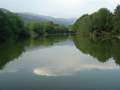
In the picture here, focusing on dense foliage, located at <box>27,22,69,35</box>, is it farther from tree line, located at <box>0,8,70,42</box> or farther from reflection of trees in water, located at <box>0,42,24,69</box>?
reflection of trees in water, located at <box>0,42,24,69</box>

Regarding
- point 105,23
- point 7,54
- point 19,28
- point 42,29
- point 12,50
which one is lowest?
point 7,54

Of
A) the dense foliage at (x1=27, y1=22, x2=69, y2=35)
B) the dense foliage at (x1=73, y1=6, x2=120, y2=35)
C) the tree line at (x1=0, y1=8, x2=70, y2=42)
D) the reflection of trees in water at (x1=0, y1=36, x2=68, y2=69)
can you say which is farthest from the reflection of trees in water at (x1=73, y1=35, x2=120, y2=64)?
the dense foliage at (x1=27, y1=22, x2=69, y2=35)

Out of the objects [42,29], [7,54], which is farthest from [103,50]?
[42,29]

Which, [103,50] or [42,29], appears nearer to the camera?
[103,50]

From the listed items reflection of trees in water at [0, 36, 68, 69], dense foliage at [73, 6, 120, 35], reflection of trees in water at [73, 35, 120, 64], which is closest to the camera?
reflection of trees in water at [0, 36, 68, 69]

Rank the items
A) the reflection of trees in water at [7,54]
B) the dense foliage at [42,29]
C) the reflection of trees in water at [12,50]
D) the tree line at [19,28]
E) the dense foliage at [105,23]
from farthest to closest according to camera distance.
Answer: the dense foliage at [42,29] → the dense foliage at [105,23] → the tree line at [19,28] → the reflection of trees in water at [12,50] → the reflection of trees in water at [7,54]

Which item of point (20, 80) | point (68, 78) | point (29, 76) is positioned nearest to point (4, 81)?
point (20, 80)

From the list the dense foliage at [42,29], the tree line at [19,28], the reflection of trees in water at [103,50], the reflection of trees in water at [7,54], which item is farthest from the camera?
the dense foliage at [42,29]

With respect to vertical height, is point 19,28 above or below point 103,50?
above

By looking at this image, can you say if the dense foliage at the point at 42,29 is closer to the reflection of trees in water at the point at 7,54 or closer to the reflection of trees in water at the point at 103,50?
the reflection of trees in water at the point at 103,50

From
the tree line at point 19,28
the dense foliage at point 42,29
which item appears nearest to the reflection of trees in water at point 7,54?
the tree line at point 19,28

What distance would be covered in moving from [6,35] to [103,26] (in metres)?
28.1

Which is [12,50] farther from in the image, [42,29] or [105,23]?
[42,29]

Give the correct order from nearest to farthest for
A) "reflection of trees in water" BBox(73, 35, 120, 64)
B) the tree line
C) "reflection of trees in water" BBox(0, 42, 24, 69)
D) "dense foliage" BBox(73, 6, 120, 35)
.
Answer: "reflection of trees in water" BBox(0, 42, 24, 69) < "reflection of trees in water" BBox(73, 35, 120, 64) < the tree line < "dense foliage" BBox(73, 6, 120, 35)
